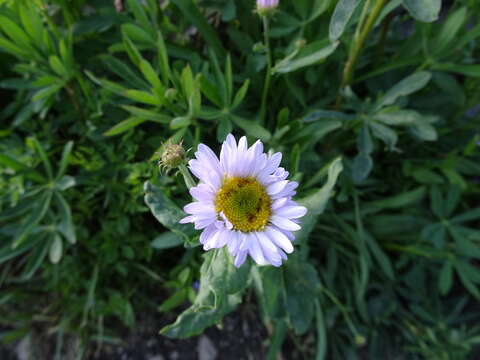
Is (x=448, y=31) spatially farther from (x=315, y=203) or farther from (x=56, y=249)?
(x=56, y=249)

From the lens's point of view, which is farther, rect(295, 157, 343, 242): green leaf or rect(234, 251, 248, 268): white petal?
rect(295, 157, 343, 242): green leaf

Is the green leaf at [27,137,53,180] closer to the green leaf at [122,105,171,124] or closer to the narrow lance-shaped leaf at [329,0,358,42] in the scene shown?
the green leaf at [122,105,171,124]

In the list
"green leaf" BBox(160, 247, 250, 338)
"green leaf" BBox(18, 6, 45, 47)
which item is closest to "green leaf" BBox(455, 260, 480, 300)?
"green leaf" BBox(160, 247, 250, 338)

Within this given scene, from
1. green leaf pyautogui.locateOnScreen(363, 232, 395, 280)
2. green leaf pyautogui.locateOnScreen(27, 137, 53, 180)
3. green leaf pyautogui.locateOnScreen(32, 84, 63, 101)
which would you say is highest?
green leaf pyautogui.locateOnScreen(32, 84, 63, 101)

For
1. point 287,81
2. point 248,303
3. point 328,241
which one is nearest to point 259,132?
point 287,81

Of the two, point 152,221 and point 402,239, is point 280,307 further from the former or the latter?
point 402,239
